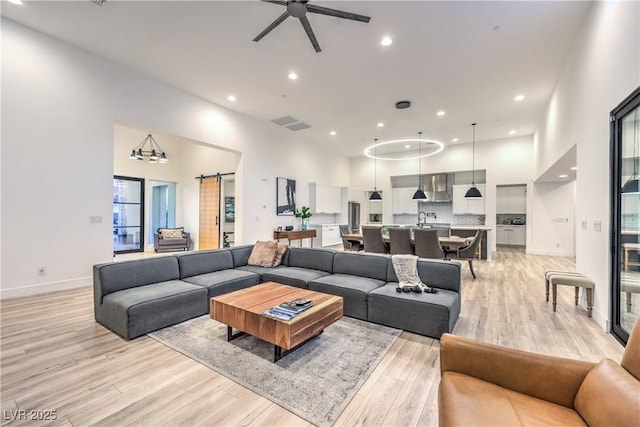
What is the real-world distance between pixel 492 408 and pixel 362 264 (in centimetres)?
261

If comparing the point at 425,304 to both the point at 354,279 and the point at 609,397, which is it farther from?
the point at 609,397

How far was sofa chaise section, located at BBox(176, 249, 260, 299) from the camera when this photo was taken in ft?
11.2

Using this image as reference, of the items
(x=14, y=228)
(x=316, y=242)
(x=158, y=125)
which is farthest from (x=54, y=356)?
(x=316, y=242)

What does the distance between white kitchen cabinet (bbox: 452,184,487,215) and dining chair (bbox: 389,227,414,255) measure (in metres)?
5.27

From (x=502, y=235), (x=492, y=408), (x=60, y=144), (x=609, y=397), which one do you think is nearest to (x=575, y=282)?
(x=609, y=397)

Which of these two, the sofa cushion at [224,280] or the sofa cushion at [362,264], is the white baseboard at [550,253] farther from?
the sofa cushion at [224,280]

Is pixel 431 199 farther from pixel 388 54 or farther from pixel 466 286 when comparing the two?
pixel 388 54

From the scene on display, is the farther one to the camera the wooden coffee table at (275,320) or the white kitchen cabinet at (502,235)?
the white kitchen cabinet at (502,235)

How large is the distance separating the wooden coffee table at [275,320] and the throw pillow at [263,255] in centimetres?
130

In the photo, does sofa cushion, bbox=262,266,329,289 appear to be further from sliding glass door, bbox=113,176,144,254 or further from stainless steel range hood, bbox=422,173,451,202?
stainless steel range hood, bbox=422,173,451,202

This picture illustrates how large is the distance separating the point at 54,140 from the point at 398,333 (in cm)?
542

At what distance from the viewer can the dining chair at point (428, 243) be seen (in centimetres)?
489

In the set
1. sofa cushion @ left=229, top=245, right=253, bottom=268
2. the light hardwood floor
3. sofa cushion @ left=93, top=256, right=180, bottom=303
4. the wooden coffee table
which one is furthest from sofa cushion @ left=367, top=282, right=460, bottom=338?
sofa cushion @ left=93, top=256, right=180, bottom=303

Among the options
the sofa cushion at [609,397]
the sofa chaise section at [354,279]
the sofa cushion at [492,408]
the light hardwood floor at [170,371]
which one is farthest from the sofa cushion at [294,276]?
the sofa cushion at [609,397]
